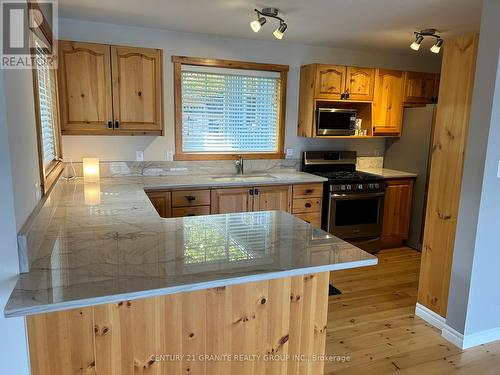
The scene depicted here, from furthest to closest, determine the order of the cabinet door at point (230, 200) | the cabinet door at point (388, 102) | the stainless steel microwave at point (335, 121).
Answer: the cabinet door at point (388, 102) → the stainless steel microwave at point (335, 121) → the cabinet door at point (230, 200)

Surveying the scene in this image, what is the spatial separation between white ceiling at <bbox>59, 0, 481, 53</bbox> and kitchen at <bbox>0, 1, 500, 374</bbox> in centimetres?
8

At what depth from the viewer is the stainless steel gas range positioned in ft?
13.8

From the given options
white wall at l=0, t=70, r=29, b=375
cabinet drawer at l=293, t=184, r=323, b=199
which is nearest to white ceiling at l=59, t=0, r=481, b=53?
cabinet drawer at l=293, t=184, r=323, b=199

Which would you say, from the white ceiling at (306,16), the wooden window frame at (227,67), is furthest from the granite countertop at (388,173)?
the white ceiling at (306,16)

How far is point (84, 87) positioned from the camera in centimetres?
327

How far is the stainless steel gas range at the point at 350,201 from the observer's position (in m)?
4.20

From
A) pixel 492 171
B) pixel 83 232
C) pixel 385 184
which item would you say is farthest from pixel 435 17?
pixel 83 232

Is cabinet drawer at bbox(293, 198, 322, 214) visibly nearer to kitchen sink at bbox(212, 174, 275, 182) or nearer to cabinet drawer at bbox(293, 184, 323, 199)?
cabinet drawer at bbox(293, 184, 323, 199)

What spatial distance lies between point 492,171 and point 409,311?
53.8 inches

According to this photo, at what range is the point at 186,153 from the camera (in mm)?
4074

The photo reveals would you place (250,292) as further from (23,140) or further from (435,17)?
(435,17)

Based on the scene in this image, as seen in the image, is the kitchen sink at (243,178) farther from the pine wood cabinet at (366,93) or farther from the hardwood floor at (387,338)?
the hardwood floor at (387,338)

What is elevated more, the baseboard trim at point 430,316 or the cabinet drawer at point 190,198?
the cabinet drawer at point 190,198

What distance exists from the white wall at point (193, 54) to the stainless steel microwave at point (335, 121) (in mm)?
336
